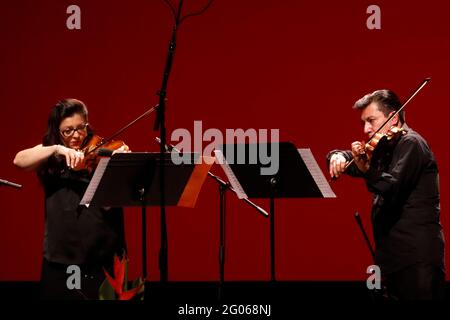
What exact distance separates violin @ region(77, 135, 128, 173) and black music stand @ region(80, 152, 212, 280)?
0.38m

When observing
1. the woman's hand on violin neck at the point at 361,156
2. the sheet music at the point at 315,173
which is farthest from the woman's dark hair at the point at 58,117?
the woman's hand on violin neck at the point at 361,156

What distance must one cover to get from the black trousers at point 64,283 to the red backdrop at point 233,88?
130 centimetres

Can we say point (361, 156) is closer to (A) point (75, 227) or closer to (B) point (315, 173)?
(B) point (315, 173)

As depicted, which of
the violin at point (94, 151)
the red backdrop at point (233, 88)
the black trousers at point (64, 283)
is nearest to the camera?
the black trousers at point (64, 283)

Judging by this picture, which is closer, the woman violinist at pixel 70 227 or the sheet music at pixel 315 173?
the sheet music at pixel 315 173

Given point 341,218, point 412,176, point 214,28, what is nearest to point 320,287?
point 341,218

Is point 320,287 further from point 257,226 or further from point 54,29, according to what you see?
point 54,29

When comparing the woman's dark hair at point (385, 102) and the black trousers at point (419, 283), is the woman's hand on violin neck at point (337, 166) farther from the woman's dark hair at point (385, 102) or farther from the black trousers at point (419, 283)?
the black trousers at point (419, 283)

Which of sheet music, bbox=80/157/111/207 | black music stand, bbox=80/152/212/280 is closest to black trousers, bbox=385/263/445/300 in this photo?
black music stand, bbox=80/152/212/280

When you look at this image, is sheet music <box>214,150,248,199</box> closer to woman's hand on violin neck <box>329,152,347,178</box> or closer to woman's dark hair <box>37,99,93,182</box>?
woman's hand on violin neck <box>329,152,347,178</box>

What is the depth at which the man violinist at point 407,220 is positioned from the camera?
2.87 meters

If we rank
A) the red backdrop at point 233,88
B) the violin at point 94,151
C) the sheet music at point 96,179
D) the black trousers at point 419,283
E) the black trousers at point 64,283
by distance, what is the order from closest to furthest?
the sheet music at point 96,179 < the black trousers at point 419,283 < the black trousers at point 64,283 < the violin at point 94,151 < the red backdrop at point 233,88

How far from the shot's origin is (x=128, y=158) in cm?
264
